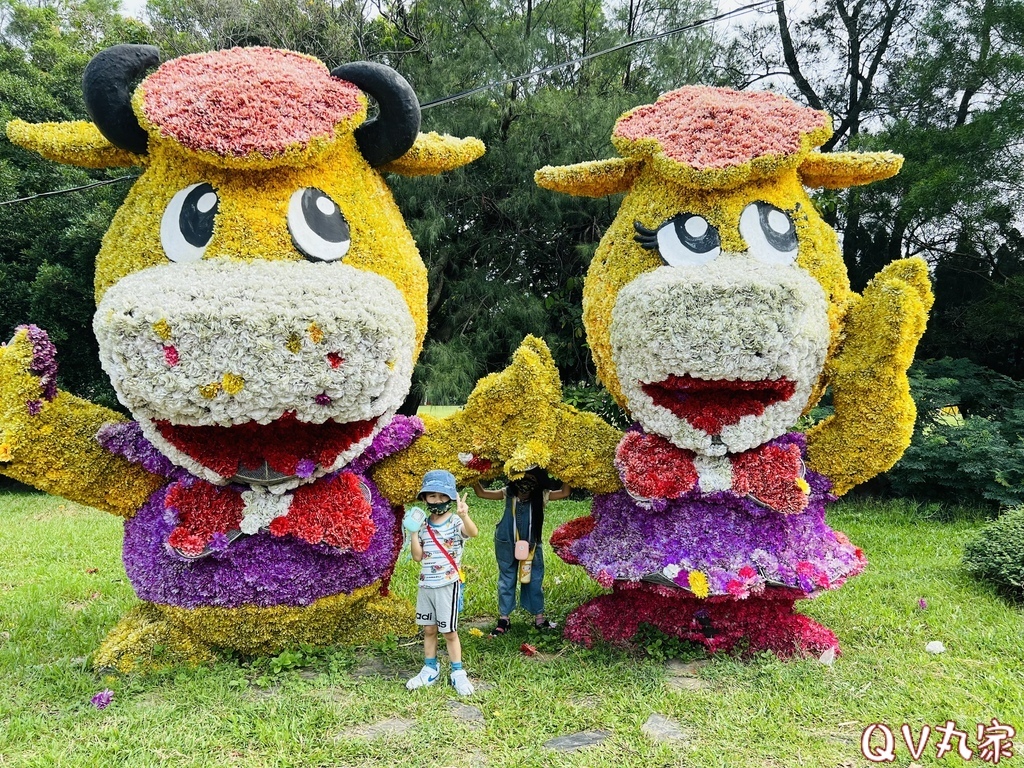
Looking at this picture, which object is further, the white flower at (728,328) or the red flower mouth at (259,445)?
the red flower mouth at (259,445)

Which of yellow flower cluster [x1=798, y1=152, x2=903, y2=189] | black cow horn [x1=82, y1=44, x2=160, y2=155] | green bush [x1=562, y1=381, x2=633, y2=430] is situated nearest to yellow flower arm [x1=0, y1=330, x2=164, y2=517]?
black cow horn [x1=82, y1=44, x2=160, y2=155]

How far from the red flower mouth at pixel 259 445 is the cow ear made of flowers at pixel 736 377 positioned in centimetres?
134

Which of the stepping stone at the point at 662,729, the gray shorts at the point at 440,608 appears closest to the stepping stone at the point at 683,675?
the stepping stone at the point at 662,729

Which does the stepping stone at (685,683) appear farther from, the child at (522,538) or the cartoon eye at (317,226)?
the cartoon eye at (317,226)

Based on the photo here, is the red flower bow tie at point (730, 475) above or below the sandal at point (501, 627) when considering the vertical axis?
above

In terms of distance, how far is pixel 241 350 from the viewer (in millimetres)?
2854

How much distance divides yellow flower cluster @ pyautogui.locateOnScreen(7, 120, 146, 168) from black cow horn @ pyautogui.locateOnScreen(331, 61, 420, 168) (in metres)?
1.01

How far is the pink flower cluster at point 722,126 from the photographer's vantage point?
3451 mm

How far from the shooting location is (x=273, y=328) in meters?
2.85

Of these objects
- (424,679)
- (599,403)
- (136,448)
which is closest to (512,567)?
(424,679)

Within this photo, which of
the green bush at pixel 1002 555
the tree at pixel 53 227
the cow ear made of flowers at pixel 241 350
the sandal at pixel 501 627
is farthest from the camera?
the tree at pixel 53 227

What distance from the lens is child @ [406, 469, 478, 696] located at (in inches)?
139

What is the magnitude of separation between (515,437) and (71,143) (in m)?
2.43

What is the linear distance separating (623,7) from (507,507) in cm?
649
